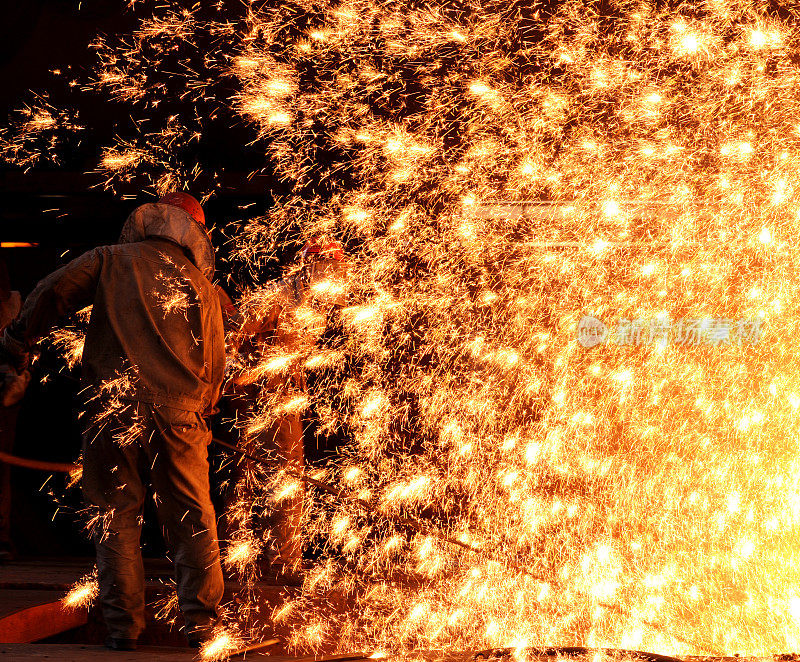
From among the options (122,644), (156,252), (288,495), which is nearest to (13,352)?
(156,252)

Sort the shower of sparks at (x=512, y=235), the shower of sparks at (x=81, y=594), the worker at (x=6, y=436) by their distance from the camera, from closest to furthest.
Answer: the shower of sparks at (x=81, y=594), the worker at (x=6, y=436), the shower of sparks at (x=512, y=235)

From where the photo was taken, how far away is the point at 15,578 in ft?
15.5

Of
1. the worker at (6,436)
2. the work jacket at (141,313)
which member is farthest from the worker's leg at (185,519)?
the worker at (6,436)

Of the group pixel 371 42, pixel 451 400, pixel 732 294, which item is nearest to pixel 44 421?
pixel 451 400

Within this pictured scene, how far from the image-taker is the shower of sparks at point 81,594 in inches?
172

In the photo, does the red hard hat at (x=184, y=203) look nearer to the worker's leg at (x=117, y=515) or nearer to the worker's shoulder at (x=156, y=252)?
the worker's shoulder at (x=156, y=252)

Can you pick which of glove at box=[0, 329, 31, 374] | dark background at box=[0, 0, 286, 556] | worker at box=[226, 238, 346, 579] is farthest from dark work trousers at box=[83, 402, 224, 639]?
dark background at box=[0, 0, 286, 556]

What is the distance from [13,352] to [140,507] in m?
0.76

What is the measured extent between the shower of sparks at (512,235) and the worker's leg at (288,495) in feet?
1.66

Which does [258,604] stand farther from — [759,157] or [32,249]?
[759,157]

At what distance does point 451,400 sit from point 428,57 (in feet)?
7.44

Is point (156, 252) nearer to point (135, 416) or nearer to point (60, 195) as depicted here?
point (135, 416)

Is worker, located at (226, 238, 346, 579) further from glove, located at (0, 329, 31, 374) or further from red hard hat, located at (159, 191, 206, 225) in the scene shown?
glove, located at (0, 329, 31, 374)

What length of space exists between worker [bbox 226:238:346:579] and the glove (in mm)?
1420
